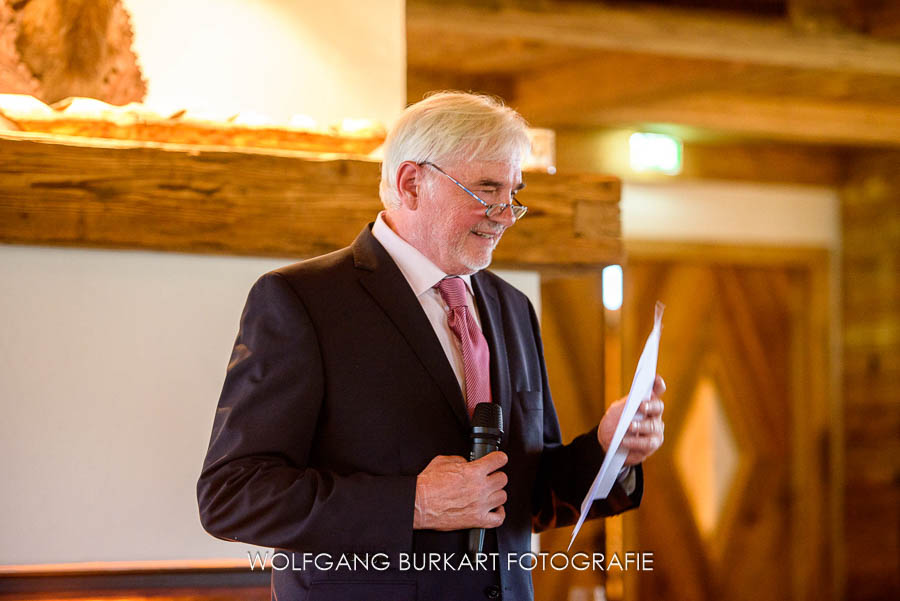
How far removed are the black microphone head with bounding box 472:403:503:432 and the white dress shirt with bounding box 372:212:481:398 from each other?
0.12 m

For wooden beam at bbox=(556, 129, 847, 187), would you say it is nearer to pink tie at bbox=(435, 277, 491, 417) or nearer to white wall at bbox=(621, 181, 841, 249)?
white wall at bbox=(621, 181, 841, 249)

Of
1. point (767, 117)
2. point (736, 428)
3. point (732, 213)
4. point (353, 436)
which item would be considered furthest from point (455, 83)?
point (353, 436)

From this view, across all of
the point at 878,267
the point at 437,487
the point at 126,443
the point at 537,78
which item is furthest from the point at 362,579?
the point at 878,267

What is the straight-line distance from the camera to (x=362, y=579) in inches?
59.9

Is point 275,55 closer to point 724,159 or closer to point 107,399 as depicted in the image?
point 107,399

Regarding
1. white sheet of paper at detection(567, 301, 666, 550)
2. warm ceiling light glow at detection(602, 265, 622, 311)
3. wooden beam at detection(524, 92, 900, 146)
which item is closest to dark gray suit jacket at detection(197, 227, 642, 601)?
white sheet of paper at detection(567, 301, 666, 550)

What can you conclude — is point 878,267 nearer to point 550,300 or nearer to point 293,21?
point 550,300

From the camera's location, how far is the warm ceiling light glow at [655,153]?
5062mm

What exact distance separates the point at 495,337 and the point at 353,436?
1.01ft

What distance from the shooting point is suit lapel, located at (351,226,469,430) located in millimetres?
1568

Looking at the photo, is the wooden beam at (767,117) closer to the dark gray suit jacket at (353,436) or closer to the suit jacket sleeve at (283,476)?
the dark gray suit jacket at (353,436)

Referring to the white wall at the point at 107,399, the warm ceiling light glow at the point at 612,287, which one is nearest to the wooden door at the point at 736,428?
the warm ceiling light glow at the point at 612,287

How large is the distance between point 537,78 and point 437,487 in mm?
3417

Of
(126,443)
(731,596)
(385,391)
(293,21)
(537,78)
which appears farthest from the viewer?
(731,596)
